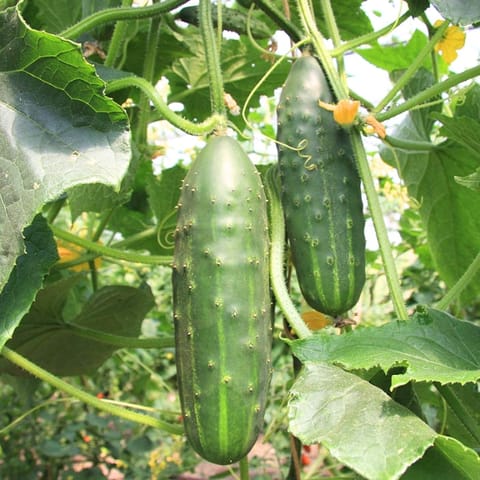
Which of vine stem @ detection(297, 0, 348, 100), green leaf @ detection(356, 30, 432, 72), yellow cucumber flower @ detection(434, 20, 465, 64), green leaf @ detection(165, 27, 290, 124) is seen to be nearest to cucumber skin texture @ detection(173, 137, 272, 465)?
vine stem @ detection(297, 0, 348, 100)

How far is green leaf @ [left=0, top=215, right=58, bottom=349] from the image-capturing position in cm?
93

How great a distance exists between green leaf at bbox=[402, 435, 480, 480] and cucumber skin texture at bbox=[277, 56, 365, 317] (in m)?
0.32

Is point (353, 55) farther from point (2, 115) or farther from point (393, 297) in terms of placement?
point (2, 115)

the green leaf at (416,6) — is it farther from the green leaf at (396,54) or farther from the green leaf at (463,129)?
the green leaf at (396,54)

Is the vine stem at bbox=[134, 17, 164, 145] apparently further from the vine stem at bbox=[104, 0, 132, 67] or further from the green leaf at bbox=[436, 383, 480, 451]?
the green leaf at bbox=[436, 383, 480, 451]

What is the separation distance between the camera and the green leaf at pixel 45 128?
82cm

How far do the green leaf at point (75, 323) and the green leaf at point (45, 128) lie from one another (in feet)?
2.16

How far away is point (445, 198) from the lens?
1.57 metres

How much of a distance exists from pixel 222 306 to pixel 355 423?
0.77ft

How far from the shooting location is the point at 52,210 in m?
1.62

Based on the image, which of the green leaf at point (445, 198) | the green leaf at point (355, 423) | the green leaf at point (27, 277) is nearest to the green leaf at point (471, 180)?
the green leaf at point (355, 423)

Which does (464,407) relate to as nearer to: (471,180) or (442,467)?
(442,467)

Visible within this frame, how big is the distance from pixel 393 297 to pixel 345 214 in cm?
16

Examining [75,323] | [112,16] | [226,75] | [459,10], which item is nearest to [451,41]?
[459,10]
